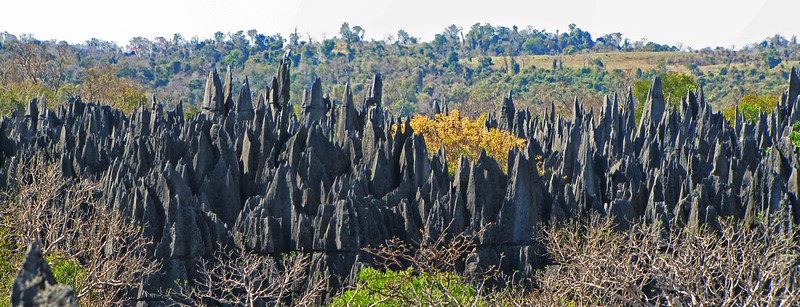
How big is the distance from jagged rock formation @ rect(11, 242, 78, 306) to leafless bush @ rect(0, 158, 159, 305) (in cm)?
1296

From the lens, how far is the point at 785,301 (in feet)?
47.9

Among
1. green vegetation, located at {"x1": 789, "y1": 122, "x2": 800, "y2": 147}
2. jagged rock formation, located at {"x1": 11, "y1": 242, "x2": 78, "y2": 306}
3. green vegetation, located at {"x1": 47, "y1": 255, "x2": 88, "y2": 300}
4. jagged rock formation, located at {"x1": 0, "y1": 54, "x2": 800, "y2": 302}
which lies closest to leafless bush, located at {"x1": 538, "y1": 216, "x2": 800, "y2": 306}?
jagged rock formation, located at {"x1": 0, "y1": 54, "x2": 800, "y2": 302}

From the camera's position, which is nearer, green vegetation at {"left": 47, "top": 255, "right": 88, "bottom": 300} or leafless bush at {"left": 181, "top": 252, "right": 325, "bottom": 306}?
green vegetation at {"left": 47, "top": 255, "right": 88, "bottom": 300}

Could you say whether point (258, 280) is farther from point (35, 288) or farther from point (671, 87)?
point (671, 87)

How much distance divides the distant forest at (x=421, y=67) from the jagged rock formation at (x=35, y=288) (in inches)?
2584

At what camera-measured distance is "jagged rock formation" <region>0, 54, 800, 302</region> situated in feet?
87.2

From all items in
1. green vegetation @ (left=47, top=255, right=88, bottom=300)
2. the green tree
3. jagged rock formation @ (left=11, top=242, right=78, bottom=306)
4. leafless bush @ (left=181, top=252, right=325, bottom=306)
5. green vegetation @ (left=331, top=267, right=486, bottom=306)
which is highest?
jagged rock formation @ (left=11, top=242, right=78, bottom=306)

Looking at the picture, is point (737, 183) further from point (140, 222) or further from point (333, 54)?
point (333, 54)

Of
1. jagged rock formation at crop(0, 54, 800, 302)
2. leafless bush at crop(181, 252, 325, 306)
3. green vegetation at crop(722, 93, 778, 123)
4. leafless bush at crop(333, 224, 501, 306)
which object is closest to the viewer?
leafless bush at crop(333, 224, 501, 306)

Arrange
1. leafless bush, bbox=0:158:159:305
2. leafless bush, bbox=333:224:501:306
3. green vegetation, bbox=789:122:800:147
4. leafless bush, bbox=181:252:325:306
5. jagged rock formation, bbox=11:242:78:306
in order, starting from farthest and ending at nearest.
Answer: green vegetation, bbox=789:122:800:147 < leafless bush, bbox=181:252:325:306 < leafless bush, bbox=0:158:159:305 < leafless bush, bbox=333:224:501:306 < jagged rock formation, bbox=11:242:78:306

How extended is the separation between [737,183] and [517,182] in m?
8.95

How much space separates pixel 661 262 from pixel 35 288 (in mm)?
16595

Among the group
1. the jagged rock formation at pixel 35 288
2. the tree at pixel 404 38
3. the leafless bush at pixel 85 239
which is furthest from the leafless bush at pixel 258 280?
the tree at pixel 404 38

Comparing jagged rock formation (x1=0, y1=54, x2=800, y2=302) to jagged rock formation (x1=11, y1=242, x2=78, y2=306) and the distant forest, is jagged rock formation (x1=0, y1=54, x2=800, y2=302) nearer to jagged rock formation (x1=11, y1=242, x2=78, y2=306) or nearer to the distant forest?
jagged rock formation (x1=11, y1=242, x2=78, y2=306)
